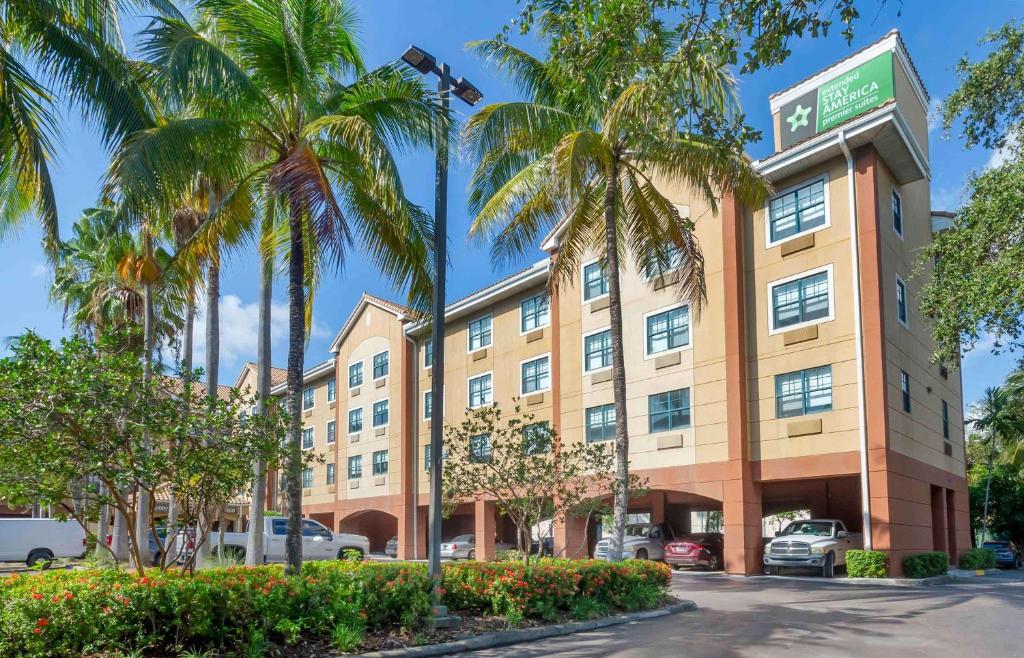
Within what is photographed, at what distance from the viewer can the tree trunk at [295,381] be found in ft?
42.0

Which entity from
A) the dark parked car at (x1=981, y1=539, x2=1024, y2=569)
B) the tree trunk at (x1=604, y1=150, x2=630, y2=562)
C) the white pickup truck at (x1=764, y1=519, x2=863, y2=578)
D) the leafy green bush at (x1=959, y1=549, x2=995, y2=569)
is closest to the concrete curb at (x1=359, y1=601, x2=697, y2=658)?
the tree trunk at (x1=604, y1=150, x2=630, y2=562)

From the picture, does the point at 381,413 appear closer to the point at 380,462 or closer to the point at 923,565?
the point at 380,462

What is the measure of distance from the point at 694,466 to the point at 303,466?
16801mm

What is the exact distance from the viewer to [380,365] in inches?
1713

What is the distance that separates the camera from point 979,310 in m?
16.6

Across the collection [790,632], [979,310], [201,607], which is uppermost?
[979,310]

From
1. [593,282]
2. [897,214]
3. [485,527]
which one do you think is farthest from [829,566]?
[485,527]

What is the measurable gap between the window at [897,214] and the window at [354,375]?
2794 centimetres

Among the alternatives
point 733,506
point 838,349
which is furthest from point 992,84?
point 733,506

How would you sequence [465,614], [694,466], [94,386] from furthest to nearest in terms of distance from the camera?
1. [694,466]
2. [465,614]
3. [94,386]

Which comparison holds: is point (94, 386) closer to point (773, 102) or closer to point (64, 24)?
point (64, 24)

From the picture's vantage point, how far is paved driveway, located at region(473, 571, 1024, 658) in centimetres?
1123

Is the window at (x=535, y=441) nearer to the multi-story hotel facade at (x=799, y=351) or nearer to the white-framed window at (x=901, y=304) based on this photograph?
the multi-story hotel facade at (x=799, y=351)

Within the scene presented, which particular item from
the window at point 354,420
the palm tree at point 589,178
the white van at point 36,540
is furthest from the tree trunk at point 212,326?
the window at point 354,420
